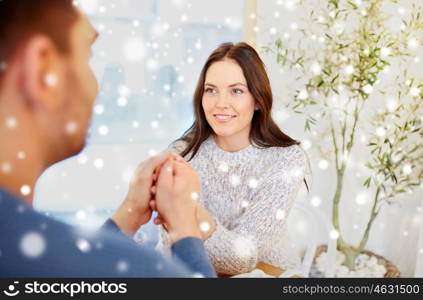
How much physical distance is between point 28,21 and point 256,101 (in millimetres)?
802

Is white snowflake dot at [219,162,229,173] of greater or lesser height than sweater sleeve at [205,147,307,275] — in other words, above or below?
above

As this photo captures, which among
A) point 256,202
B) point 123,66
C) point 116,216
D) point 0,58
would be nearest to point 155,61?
point 123,66

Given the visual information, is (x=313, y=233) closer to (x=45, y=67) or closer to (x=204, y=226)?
(x=204, y=226)

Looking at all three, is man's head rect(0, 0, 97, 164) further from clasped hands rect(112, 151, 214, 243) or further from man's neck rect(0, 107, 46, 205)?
clasped hands rect(112, 151, 214, 243)

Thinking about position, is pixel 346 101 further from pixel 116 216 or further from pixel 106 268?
pixel 106 268

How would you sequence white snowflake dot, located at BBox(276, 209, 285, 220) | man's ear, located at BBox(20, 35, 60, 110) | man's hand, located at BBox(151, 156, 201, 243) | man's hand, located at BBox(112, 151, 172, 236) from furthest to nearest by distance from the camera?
white snowflake dot, located at BBox(276, 209, 285, 220), man's hand, located at BBox(112, 151, 172, 236), man's hand, located at BBox(151, 156, 201, 243), man's ear, located at BBox(20, 35, 60, 110)

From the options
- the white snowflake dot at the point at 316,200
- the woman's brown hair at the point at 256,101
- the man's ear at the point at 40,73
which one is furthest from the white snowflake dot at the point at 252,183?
the white snowflake dot at the point at 316,200

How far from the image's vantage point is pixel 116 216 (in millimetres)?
748

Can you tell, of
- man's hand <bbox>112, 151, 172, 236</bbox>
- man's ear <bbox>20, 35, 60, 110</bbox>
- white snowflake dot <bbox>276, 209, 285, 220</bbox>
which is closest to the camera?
man's ear <bbox>20, 35, 60, 110</bbox>

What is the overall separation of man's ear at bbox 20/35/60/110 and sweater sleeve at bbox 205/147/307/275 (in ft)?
1.90

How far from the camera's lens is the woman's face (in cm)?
113

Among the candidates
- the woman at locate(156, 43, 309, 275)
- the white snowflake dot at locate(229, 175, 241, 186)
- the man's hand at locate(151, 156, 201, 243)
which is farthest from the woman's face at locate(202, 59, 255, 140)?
the man's hand at locate(151, 156, 201, 243)

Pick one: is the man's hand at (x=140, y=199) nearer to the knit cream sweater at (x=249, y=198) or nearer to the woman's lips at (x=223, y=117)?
the knit cream sweater at (x=249, y=198)

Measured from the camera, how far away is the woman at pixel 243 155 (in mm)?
1076
